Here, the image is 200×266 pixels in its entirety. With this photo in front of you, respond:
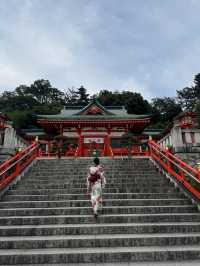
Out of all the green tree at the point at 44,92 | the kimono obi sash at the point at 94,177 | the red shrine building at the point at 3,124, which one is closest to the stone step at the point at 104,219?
the kimono obi sash at the point at 94,177

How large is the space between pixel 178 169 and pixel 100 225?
4.50m

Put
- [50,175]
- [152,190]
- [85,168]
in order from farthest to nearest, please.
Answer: [85,168] < [50,175] < [152,190]

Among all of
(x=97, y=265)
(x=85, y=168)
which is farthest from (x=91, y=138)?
(x=97, y=265)

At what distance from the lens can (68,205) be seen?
6617mm

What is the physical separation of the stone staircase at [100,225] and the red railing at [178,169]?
437 millimetres

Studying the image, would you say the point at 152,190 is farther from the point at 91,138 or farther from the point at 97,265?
the point at 91,138

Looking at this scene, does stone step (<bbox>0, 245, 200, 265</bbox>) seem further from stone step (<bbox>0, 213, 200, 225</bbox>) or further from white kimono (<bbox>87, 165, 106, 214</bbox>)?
white kimono (<bbox>87, 165, 106, 214</bbox>)

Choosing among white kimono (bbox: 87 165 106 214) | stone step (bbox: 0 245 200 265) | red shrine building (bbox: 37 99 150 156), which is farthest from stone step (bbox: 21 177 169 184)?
red shrine building (bbox: 37 99 150 156)

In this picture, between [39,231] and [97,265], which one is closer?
[97,265]

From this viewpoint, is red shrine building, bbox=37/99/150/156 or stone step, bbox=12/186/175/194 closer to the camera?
stone step, bbox=12/186/175/194

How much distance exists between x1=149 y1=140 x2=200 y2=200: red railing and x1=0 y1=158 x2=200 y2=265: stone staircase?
0.44 meters

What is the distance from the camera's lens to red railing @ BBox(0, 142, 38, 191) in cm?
770

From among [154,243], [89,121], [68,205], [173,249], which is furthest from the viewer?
[89,121]

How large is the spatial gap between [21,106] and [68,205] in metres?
69.2
